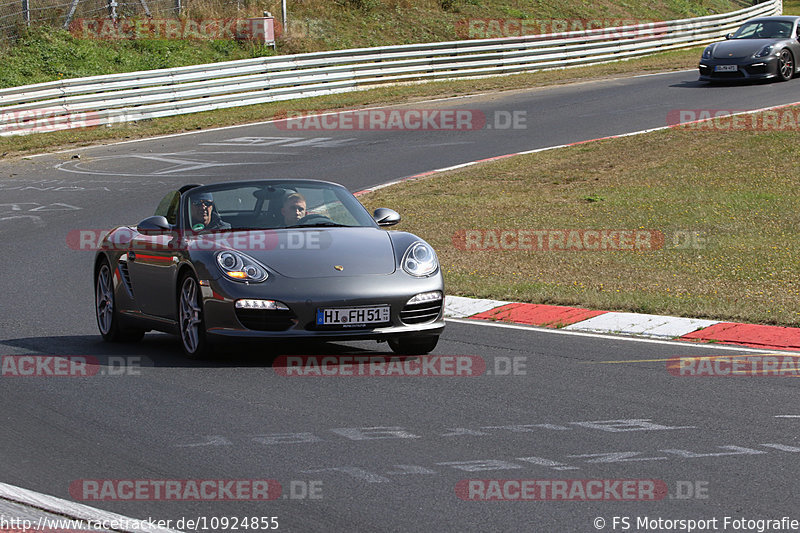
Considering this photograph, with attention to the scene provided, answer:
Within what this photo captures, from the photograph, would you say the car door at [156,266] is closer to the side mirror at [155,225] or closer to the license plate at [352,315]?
the side mirror at [155,225]

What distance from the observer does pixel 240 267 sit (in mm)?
8320

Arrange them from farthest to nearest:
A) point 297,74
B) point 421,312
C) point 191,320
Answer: point 297,74 → point 191,320 → point 421,312

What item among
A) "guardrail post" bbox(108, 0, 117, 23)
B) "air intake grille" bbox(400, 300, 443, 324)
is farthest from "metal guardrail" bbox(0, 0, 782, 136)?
"air intake grille" bbox(400, 300, 443, 324)

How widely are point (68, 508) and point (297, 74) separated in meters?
25.1

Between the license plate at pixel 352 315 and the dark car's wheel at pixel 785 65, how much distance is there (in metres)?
22.4

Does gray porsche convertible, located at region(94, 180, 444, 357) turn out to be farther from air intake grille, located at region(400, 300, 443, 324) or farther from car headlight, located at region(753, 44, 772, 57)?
car headlight, located at region(753, 44, 772, 57)

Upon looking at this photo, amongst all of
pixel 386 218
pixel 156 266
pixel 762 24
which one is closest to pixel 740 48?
pixel 762 24

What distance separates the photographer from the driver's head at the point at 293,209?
9.20 metres

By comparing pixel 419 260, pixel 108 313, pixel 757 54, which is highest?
pixel 757 54

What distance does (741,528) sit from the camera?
474cm

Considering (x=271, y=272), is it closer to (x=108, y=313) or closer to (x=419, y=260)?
(x=419, y=260)

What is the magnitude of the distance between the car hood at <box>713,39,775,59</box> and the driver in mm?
21310

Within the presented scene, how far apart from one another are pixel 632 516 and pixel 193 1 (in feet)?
108

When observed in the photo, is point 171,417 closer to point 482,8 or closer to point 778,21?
point 778,21
